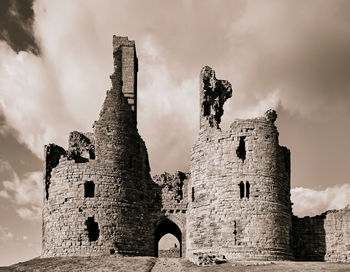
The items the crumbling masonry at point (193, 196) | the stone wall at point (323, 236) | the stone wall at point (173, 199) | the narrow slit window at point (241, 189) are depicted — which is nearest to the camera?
the crumbling masonry at point (193, 196)

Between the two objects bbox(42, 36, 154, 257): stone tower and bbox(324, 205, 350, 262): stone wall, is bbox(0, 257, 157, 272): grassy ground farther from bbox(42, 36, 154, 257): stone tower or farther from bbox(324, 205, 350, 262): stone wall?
bbox(324, 205, 350, 262): stone wall

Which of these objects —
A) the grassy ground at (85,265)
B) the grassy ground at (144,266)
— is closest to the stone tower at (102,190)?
the grassy ground at (85,265)

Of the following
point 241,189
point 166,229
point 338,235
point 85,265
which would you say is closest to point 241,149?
point 241,189

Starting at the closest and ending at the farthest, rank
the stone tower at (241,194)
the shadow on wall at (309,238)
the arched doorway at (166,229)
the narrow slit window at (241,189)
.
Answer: the stone tower at (241,194), the narrow slit window at (241,189), the shadow on wall at (309,238), the arched doorway at (166,229)

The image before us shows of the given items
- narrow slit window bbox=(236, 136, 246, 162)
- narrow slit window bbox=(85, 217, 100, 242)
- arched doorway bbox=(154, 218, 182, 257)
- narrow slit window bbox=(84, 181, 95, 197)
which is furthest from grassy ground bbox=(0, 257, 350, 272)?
narrow slit window bbox=(236, 136, 246, 162)

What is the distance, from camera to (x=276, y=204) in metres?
35.8

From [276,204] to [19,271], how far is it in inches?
591

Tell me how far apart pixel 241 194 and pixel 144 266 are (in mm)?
7367

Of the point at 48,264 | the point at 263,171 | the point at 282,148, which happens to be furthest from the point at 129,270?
the point at 282,148

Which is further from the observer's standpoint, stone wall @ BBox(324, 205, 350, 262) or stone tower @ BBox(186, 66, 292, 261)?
stone wall @ BBox(324, 205, 350, 262)

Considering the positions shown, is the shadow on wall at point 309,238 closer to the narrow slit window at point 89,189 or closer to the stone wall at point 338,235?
the stone wall at point 338,235

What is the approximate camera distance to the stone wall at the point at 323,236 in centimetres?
3753

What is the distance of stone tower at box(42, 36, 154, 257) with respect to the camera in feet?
120

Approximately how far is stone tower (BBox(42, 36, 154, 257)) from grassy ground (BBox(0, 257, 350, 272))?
1.90 m
